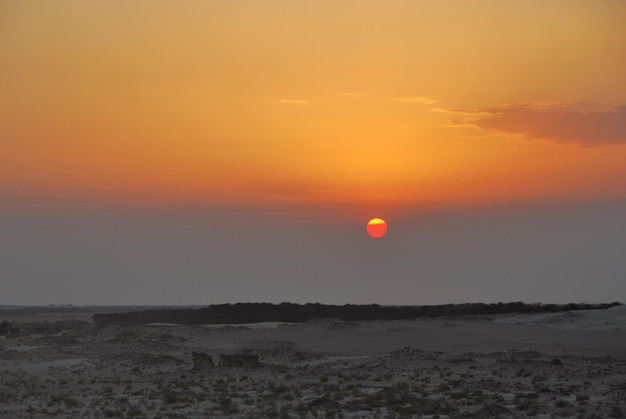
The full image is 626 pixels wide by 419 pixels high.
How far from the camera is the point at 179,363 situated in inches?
1892

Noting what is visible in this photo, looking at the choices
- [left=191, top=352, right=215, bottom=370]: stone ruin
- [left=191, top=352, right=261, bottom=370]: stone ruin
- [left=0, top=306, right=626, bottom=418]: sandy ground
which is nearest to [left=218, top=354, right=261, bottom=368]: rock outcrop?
[left=191, top=352, right=261, bottom=370]: stone ruin

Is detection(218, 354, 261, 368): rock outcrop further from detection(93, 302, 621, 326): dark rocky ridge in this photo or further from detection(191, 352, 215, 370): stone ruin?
detection(93, 302, 621, 326): dark rocky ridge

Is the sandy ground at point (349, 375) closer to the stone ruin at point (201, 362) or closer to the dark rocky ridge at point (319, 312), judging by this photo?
the stone ruin at point (201, 362)

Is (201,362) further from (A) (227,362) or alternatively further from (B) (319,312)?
(B) (319,312)

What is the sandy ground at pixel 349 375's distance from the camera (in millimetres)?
29094

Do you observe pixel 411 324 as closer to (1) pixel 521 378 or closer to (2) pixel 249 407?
(1) pixel 521 378

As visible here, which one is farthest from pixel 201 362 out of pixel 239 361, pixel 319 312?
pixel 319 312

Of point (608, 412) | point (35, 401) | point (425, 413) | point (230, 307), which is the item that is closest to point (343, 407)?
point (425, 413)

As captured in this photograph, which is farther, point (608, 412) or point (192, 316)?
point (192, 316)

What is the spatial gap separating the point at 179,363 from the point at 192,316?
193ft

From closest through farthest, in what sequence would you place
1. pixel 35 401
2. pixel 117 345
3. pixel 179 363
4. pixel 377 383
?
1. pixel 35 401
2. pixel 377 383
3. pixel 179 363
4. pixel 117 345

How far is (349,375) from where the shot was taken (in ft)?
128

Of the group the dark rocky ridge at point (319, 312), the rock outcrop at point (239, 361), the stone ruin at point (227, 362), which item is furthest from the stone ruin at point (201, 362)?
the dark rocky ridge at point (319, 312)

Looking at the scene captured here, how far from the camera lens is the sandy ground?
95.5 ft
